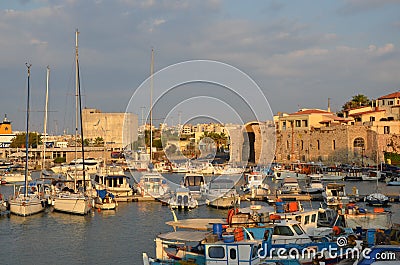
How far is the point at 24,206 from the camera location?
26.7m

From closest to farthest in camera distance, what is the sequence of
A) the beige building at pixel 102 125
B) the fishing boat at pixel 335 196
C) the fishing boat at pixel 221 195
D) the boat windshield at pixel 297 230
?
the boat windshield at pixel 297 230, the fishing boat at pixel 335 196, the fishing boat at pixel 221 195, the beige building at pixel 102 125

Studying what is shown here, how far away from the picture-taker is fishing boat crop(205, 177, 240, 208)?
29.0 metres

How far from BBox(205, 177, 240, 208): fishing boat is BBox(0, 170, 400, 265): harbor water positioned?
1.88ft

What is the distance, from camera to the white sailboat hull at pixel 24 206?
26719 millimetres

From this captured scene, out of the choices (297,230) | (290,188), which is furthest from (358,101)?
(297,230)

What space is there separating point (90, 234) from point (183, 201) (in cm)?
720

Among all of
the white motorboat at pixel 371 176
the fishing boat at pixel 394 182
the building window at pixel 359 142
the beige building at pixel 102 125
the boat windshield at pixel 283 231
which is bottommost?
the boat windshield at pixel 283 231

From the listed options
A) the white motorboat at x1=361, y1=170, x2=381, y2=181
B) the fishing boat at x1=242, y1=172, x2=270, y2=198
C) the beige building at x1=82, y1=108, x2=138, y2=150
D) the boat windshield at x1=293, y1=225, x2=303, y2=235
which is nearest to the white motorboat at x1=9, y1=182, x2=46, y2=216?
the fishing boat at x1=242, y1=172, x2=270, y2=198

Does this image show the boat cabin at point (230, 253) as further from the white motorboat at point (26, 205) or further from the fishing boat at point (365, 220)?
the white motorboat at point (26, 205)

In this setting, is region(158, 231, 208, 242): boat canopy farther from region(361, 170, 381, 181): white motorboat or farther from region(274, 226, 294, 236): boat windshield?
region(361, 170, 381, 181): white motorboat

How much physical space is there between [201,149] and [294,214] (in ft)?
278

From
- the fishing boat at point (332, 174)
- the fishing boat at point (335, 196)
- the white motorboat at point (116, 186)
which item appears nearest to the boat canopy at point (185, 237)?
the fishing boat at point (335, 196)

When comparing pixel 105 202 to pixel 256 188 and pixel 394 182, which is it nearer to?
pixel 256 188

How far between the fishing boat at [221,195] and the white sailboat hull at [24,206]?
883cm
